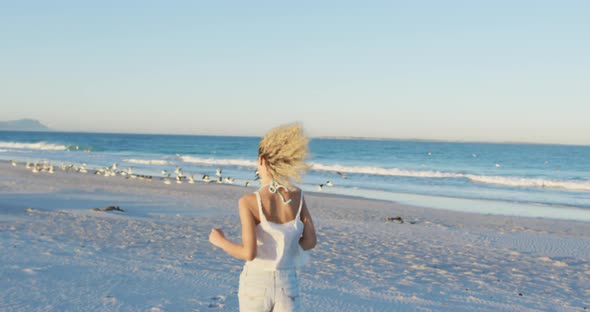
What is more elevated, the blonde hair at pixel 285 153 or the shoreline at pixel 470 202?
the blonde hair at pixel 285 153

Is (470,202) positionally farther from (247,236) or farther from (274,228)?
(247,236)

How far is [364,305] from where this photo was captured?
6.32m

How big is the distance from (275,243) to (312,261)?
19.2 feet

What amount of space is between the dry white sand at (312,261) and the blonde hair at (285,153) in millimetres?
3112

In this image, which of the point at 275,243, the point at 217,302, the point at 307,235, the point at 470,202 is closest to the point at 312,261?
the point at 217,302

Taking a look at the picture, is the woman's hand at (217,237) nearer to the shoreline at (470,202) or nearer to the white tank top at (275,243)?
the white tank top at (275,243)

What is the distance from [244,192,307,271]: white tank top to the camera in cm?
312

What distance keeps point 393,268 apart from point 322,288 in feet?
6.77

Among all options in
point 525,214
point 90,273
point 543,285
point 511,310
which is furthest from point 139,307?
point 525,214

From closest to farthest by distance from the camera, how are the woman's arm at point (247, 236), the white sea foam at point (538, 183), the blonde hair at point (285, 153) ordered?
the woman's arm at point (247, 236) → the blonde hair at point (285, 153) → the white sea foam at point (538, 183)

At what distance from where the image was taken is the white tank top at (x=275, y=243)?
312 cm

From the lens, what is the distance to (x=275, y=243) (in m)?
3.13

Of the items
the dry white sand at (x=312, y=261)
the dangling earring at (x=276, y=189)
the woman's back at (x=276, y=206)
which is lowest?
the dry white sand at (x=312, y=261)

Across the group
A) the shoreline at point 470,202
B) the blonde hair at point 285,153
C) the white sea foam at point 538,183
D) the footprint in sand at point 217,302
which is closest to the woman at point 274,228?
the blonde hair at point 285,153
